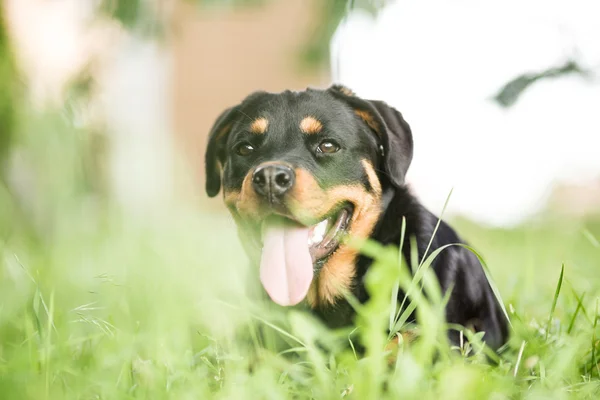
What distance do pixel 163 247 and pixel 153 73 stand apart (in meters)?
5.10

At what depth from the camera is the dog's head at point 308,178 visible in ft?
7.95

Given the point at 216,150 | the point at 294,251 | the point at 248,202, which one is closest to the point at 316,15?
the point at 216,150

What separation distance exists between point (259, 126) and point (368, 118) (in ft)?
1.70

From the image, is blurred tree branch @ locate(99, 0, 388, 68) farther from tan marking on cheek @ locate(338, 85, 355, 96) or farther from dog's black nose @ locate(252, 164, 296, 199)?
dog's black nose @ locate(252, 164, 296, 199)

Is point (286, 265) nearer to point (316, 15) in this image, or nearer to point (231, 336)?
point (231, 336)

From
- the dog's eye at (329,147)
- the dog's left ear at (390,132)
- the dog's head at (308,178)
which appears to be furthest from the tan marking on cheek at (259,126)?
the dog's left ear at (390,132)

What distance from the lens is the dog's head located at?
95.3 inches

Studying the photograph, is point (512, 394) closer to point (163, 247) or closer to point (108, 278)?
point (108, 278)

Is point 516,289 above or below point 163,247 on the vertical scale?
above

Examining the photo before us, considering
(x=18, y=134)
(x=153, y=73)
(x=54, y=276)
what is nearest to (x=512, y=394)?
(x=54, y=276)

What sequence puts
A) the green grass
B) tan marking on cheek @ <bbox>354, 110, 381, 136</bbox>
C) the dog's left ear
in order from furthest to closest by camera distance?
tan marking on cheek @ <bbox>354, 110, 381, 136</bbox> < the dog's left ear < the green grass

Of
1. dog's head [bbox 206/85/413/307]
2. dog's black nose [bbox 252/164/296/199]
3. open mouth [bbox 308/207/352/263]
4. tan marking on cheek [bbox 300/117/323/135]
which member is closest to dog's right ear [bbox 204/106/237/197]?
dog's head [bbox 206/85/413/307]

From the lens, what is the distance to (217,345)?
2.09 metres

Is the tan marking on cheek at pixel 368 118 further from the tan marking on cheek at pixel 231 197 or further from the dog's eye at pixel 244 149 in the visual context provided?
the tan marking on cheek at pixel 231 197
